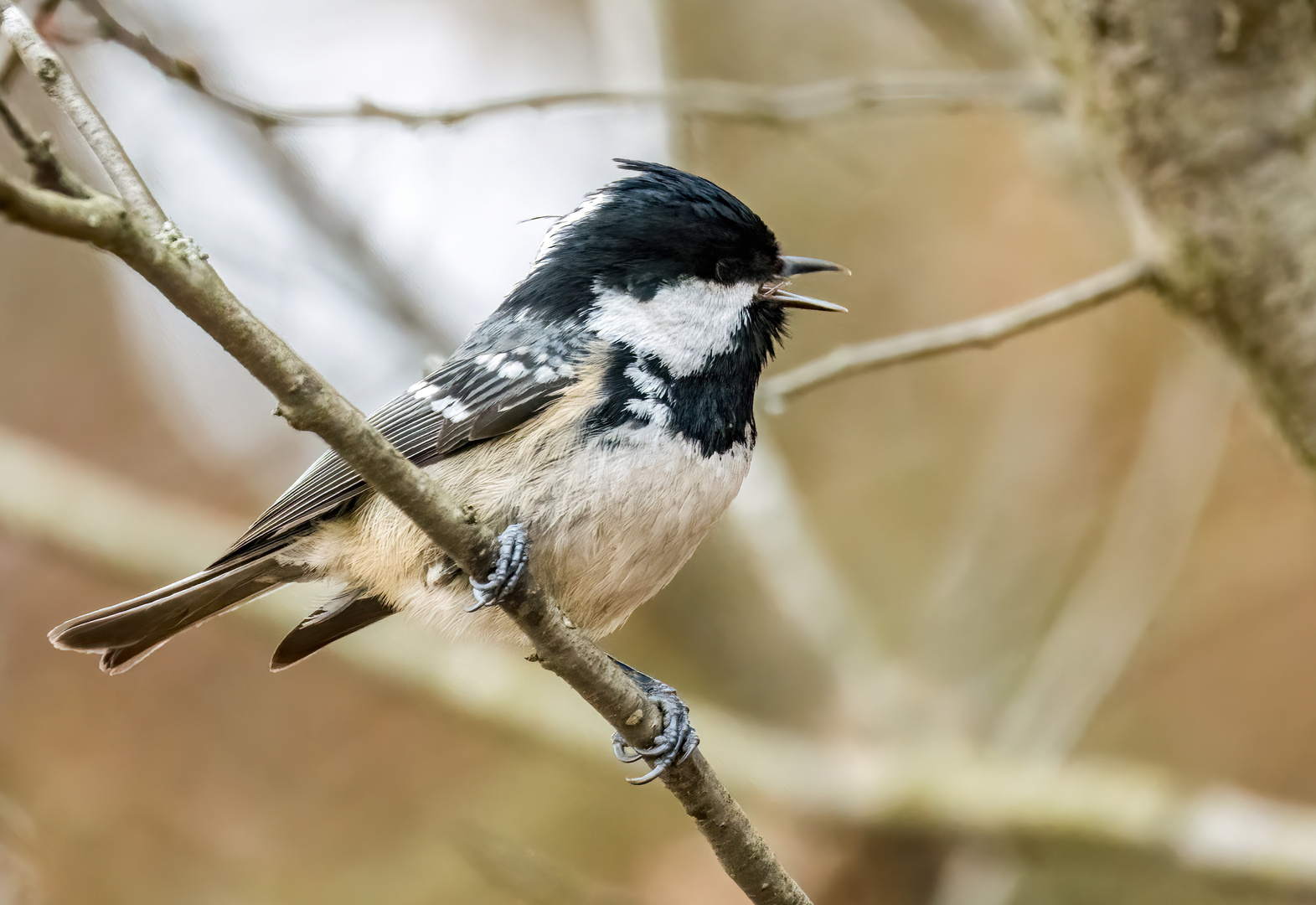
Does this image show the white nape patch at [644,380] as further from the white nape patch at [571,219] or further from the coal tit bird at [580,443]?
the white nape patch at [571,219]

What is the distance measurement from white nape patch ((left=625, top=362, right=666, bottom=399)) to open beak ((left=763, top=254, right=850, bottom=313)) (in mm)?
379

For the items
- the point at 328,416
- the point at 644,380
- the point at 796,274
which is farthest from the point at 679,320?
the point at 328,416

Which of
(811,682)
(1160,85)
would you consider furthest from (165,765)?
(1160,85)

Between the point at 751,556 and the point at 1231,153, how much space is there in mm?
2872

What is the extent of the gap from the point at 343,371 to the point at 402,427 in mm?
1976

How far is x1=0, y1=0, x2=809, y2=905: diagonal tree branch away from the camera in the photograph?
1306mm

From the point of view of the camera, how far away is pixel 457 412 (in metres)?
2.49

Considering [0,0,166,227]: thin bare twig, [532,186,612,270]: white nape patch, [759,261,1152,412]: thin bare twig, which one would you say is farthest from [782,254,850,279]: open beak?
[0,0,166,227]: thin bare twig

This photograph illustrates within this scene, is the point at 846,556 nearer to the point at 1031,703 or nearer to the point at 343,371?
the point at 1031,703

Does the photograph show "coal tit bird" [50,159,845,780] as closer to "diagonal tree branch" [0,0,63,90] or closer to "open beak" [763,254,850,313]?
"open beak" [763,254,850,313]

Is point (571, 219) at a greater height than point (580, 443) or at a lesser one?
greater

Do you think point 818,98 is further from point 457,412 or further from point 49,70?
point 49,70

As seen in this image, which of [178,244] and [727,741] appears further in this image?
[727,741]

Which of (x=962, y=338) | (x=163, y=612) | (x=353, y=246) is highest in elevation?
(x=353, y=246)
